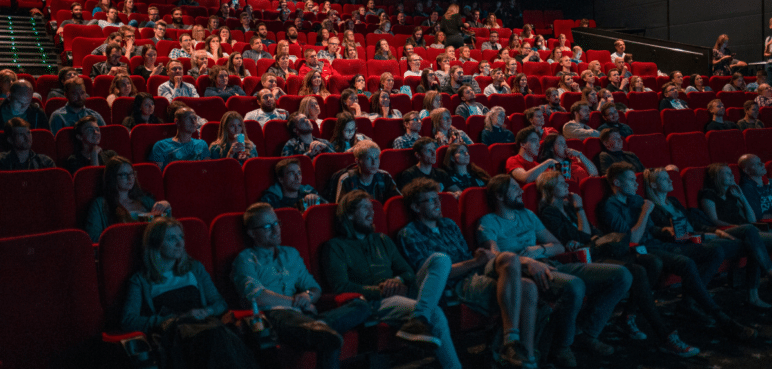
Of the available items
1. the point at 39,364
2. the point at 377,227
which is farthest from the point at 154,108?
the point at 39,364

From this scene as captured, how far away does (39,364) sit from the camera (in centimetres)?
82

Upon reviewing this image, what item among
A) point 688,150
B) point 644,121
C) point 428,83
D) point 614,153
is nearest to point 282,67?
point 428,83

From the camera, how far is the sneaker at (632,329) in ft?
4.06

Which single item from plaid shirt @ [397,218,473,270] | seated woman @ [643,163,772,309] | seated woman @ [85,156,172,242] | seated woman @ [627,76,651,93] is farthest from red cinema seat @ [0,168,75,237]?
seated woman @ [627,76,651,93]

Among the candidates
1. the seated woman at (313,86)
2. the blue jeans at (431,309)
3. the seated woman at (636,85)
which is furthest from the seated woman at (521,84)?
the blue jeans at (431,309)

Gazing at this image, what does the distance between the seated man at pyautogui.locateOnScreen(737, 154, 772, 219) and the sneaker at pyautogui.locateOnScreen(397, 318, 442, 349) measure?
131 cm

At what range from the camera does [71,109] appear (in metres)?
1.73

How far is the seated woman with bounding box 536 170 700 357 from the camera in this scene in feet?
3.80

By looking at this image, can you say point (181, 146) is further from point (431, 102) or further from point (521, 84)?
point (521, 84)

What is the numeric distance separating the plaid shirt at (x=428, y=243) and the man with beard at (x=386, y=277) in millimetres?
43

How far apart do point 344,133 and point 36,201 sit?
2.92ft

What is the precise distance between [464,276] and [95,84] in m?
1.63

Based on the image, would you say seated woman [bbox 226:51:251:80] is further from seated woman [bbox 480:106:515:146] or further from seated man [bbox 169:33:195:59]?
seated woman [bbox 480:106:515:146]

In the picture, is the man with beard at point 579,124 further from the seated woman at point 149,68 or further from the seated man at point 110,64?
the seated man at point 110,64
